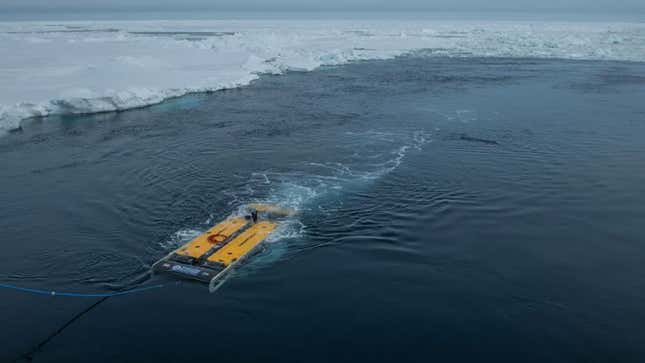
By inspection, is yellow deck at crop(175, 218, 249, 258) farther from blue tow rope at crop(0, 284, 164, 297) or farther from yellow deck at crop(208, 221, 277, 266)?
blue tow rope at crop(0, 284, 164, 297)

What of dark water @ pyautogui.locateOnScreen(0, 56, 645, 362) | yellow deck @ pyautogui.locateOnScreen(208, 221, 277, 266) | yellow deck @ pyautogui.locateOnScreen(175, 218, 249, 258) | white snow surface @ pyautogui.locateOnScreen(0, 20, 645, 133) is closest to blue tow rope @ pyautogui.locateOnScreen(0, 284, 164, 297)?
dark water @ pyautogui.locateOnScreen(0, 56, 645, 362)

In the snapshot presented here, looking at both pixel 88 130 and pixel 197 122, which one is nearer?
pixel 88 130

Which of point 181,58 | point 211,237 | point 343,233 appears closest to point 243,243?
point 211,237

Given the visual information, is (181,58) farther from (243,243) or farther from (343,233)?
(243,243)

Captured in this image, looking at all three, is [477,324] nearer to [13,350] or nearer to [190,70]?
[13,350]

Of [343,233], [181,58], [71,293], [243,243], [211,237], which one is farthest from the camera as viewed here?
[181,58]

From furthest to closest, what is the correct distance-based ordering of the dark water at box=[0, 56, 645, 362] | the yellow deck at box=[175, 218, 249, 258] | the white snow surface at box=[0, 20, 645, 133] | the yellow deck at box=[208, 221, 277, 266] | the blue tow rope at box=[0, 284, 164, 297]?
the white snow surface at box=[0, 20, 645, 133], the yellow deck at box=[175, 218, 249, 258], the yellow deck at box=[208, 221, 277, 266], the blue tow rope at box=[0, 284, 164, 297], the dark water at box=[0, 56, 645, 362]

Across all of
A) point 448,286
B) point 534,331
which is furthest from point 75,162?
point 534,331
